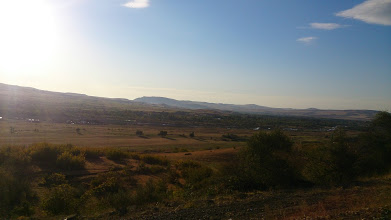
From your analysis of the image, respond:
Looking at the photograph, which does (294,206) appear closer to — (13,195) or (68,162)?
(13,195)

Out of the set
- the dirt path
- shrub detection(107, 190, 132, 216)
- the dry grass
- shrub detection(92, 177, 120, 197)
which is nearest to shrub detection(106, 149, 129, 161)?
shrub detection(92, 177, 120, 197)

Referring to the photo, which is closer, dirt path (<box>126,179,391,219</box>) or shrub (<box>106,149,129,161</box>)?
dirt path (<box>126,179,391,219</box>)

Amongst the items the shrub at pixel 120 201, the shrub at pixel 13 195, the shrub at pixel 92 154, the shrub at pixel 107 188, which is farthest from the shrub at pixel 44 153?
the shrub at pixel 120 201

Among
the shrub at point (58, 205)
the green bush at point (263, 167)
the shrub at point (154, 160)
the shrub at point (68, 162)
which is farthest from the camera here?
the shrub at point (154, 160)

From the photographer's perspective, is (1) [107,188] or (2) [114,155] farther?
(2) [114,155]

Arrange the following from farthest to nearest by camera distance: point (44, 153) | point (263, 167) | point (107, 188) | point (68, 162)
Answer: point (44, 153) → point (68, 162) → point (107, 188) → point (263, 167)

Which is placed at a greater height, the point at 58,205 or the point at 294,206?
the point at 294,206

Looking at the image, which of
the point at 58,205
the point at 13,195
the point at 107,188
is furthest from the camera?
the point at 107,188

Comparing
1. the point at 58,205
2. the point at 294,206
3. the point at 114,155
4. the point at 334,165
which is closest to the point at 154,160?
the point at 114,155

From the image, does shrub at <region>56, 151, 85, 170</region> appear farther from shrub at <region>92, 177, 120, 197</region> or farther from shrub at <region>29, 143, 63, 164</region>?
shrub at <region>92, 177, 120, 197</region>

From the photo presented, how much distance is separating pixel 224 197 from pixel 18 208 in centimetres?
983

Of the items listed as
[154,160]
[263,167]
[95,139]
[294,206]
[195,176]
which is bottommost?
[95,139]

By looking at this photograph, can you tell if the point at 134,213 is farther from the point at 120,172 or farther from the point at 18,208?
the point at 120,172

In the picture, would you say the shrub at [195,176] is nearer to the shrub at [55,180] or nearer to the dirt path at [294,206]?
the dirt path at [294,206]
